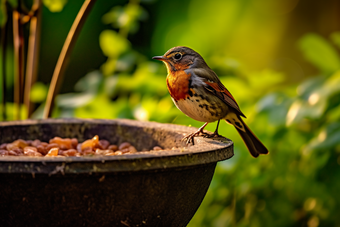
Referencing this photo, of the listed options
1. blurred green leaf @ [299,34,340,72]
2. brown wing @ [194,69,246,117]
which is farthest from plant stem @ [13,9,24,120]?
blurred green leaf @ [299,34,340,72]

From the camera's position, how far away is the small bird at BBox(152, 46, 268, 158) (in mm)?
1858

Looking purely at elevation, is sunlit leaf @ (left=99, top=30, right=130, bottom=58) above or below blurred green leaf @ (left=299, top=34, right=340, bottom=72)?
below

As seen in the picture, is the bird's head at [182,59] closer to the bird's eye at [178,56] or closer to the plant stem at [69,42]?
the bird's eye at [178,56]

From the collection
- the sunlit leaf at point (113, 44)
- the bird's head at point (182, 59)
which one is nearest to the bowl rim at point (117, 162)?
the bird's head at point (182, 59)

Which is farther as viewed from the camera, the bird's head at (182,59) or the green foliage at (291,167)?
the green foliage at (291,167)

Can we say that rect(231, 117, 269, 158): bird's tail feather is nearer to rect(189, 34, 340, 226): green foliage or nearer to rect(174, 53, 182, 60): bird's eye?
rect(189, 34, 340, 226): green foliage

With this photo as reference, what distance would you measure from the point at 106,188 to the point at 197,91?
Result: 81 centimetres

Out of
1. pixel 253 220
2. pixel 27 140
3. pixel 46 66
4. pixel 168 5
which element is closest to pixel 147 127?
pixel 27 140

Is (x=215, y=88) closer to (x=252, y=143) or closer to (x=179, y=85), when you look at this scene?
(x=179, y=85)

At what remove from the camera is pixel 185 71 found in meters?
1.93

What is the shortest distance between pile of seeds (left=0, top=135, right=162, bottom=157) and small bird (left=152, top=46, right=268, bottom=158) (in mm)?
278

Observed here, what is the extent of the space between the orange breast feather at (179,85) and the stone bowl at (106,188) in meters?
0.52

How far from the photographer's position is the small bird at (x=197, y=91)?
1858mm

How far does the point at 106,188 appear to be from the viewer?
1164 mm
